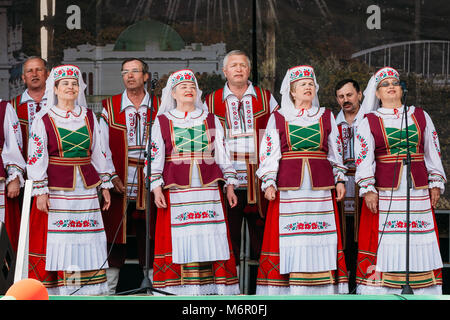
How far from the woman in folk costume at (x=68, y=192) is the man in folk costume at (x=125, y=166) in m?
0.48

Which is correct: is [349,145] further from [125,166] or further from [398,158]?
[125,166]

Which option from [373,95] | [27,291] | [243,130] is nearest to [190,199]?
[243,130]

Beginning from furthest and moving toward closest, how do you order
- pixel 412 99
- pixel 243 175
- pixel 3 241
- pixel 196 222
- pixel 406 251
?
pixel 412 99, pixel 243 175, pixel 196 222, pixel 406 251, pixel 3 241

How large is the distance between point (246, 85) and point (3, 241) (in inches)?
139

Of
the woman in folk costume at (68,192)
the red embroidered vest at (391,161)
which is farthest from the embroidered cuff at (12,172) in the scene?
the red embroidered vest at (391,161)

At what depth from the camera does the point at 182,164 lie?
18.2ft

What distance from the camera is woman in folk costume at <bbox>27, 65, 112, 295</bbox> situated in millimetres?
5430

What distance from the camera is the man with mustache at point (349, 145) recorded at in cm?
616

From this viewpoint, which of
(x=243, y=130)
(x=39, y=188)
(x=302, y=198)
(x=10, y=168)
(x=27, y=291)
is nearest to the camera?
(x=27, y=291)

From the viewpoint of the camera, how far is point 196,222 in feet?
18.0

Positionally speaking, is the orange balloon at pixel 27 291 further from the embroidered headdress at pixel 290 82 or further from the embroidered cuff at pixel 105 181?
the embroidered headdress at pixel 290 82

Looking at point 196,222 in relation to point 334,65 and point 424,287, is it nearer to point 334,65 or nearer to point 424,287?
point 424,287

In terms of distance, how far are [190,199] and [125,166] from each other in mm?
868

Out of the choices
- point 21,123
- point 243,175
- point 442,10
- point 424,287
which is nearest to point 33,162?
point 21,123
